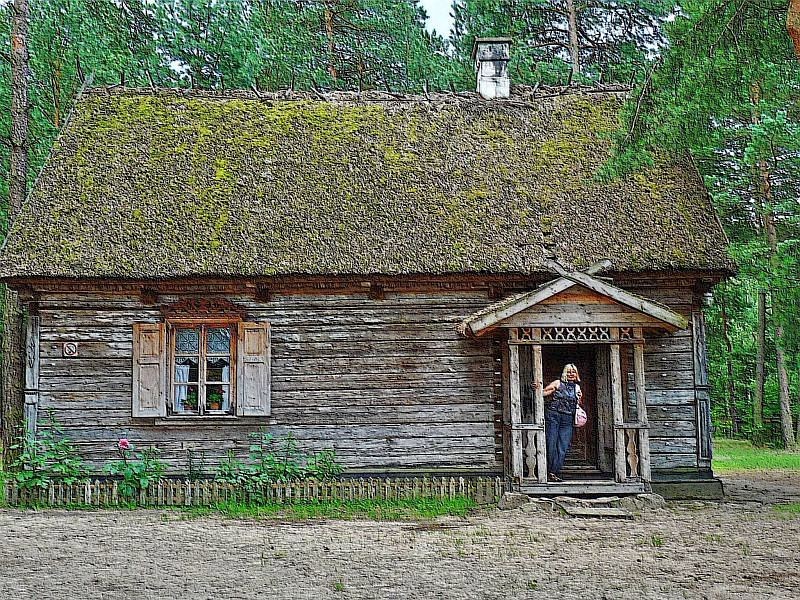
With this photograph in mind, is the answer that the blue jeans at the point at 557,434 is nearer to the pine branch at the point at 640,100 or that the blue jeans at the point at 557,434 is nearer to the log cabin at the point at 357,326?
the log cabin at the point at 357,326

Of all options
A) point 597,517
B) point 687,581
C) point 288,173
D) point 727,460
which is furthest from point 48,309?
point 727,460

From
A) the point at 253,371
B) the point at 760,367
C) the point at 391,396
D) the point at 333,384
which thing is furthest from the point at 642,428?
the point at 760,367

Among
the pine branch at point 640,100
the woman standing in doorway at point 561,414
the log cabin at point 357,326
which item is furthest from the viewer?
the log cabin at point 357,326

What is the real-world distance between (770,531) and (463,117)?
30.0 feet

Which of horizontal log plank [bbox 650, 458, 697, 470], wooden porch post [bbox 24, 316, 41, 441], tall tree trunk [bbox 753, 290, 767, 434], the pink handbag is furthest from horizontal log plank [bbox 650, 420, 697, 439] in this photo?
tall tree trunk [bbox 753, 290, 767, 434]

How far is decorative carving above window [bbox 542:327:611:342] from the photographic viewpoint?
12.9 metres

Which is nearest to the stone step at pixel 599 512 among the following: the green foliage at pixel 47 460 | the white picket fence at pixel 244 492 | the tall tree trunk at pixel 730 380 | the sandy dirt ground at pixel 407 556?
the sandy dirt ground at pixel 407 556

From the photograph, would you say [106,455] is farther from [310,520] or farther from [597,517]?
[597,517]

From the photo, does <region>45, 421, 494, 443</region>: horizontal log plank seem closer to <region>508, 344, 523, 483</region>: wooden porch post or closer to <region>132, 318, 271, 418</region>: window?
<region>132, 318, 271, 418</region>: window

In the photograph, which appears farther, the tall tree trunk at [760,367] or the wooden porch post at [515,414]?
the tall tree trunk at [760,367]

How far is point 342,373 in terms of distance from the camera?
13.9 meters

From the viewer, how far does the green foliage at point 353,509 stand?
12.0 metres

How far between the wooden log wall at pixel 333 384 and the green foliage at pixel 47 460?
0.56ft

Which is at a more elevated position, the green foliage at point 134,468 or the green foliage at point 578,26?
the green foliage at point 578,26
